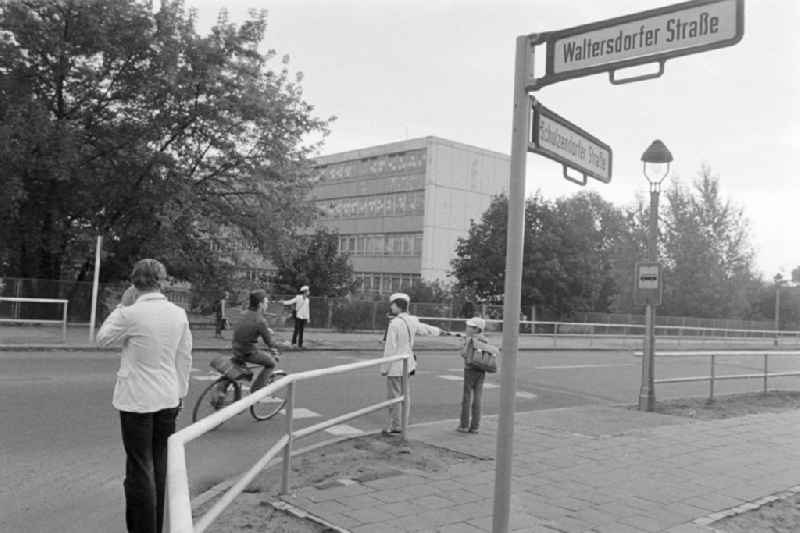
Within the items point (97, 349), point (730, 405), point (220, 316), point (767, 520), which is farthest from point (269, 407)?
point (220, 316)

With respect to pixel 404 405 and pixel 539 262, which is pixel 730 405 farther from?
pixel 539 262

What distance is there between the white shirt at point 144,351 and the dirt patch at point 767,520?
3.99m

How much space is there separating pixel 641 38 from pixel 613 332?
32934mm

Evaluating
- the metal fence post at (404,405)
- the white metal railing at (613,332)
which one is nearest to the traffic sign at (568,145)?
the metal fence post at (404,405)

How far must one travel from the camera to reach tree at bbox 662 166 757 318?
52.5 m

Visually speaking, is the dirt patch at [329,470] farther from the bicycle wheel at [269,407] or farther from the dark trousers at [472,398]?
the dark trousers at [472,398]

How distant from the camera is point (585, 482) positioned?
629cm

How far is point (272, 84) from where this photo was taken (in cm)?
2477

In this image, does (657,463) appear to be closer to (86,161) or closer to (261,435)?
(261,435)

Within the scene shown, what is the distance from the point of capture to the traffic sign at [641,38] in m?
3.33

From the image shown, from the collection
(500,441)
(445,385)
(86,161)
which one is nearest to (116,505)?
(500,441)

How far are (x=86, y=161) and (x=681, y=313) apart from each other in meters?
43.4

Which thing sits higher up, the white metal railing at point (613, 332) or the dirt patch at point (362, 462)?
the white metal railing at point (613, 332)

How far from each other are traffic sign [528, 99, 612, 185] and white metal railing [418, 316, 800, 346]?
76.5ft
